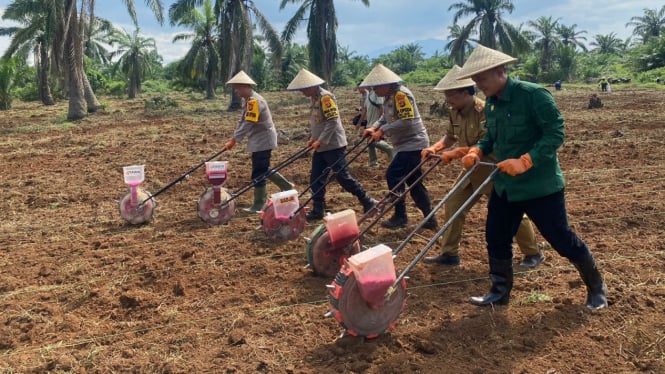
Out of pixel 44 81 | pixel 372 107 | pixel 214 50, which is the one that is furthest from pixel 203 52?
pixel 372 107

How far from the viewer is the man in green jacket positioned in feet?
10.2

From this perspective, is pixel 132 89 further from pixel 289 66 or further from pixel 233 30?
pixel 233 30

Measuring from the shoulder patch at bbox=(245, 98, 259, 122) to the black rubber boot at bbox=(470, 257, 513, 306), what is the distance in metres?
3.53

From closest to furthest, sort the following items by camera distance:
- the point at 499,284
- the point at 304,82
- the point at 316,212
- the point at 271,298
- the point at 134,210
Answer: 1. the point at 499,284
2. the point at 271,298
3. the point at 304,82
4. the point at 134,210
5. the point at 316,212

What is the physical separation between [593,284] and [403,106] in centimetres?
254

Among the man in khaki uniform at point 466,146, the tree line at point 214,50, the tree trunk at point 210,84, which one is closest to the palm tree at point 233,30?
the tree line at point 214,50

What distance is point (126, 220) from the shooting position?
6145 mm

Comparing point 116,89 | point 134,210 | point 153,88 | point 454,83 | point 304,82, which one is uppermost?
point 153,88

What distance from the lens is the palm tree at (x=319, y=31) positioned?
2834 cm

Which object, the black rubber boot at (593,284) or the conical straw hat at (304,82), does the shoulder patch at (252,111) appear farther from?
the black rubber boot at (593,284)

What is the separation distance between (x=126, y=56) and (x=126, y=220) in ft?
123

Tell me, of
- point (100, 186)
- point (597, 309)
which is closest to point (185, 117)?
point (100, 186)

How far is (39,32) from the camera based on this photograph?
30.3 m

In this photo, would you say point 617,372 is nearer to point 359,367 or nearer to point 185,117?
point 359,367
